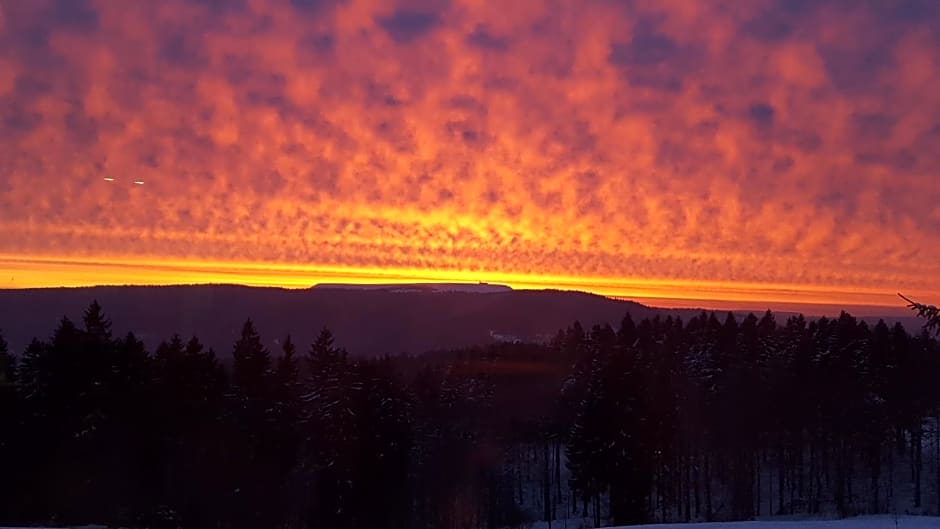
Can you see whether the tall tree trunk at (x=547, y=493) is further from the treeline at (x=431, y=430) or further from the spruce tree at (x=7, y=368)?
the spruce tree at (x=7, y=368)

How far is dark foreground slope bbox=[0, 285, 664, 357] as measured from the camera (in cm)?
10425

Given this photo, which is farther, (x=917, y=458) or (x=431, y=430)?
(x=431, y=430)

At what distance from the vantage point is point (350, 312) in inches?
6654

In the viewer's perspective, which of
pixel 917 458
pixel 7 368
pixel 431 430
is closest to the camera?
pixel 7 368

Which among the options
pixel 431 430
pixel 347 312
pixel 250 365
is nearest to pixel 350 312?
pixel 347 312

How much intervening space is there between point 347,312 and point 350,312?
1102 mm

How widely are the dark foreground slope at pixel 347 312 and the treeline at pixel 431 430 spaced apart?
48.0 metres

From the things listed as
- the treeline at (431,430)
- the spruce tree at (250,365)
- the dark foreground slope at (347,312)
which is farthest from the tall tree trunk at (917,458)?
the dark foreground slope at (347,312)

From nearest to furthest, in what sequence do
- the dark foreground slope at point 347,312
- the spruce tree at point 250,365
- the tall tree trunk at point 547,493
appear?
the spruce tree at point 250,365, the tall tree trunk at point 547,493, the dark foreground slope at point 347,312

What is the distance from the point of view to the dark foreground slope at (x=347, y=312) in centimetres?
10425

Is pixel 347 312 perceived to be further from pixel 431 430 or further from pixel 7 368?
pixel 7 368

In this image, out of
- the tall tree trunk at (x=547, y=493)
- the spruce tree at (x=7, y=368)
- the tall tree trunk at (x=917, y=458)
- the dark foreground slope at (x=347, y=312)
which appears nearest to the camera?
the spruce tree at (x=7, y=368)

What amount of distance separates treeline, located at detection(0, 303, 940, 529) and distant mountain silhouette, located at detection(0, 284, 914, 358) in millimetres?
43743

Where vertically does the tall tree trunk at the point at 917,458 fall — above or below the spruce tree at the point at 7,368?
below
